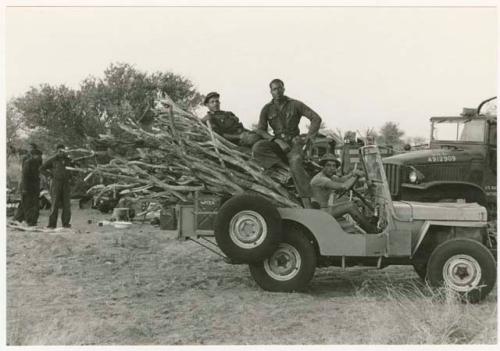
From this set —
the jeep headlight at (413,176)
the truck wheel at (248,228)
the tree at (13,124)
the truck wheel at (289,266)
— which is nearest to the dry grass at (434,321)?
the truck wheel at (289,266)

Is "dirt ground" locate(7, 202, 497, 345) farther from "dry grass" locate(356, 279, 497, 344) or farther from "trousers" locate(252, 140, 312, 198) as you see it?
"trousers" locate(252, 140, 312, 198)

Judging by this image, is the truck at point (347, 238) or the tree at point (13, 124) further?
the tree at point (13, 124)

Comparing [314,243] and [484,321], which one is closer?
[484,321]

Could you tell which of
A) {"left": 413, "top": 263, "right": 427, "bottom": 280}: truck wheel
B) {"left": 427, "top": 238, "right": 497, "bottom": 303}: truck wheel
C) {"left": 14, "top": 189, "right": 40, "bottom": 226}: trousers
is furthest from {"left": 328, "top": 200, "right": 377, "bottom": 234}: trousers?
{"left": 14, "top": 189, "right": 40, "bottom": 226}: trousers

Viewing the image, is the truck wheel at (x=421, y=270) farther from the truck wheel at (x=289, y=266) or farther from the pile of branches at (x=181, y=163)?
the pile of branches at (x=181, y=163)

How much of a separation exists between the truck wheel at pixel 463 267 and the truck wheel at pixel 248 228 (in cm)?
181

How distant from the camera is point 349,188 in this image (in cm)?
727

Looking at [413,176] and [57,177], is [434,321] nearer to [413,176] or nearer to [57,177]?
[413,176]

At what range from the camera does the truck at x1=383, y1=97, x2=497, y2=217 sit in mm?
10820

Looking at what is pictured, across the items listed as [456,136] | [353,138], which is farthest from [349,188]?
[456,136]

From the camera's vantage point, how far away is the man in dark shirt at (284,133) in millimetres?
7480

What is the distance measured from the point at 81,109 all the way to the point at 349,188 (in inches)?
687

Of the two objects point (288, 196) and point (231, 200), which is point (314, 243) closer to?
point (288, 196)
